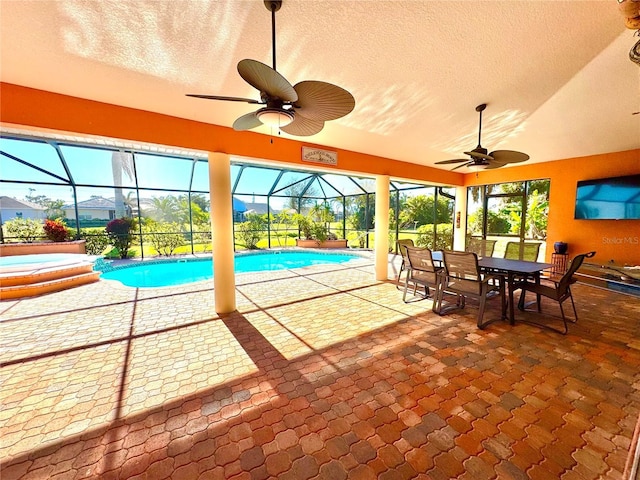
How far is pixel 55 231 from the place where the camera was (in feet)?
26.1

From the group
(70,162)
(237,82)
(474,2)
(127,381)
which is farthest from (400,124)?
(70,162)

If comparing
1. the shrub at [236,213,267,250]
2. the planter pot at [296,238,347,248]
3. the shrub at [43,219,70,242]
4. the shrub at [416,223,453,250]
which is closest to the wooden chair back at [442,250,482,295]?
the shrub at [416,223,453,250]

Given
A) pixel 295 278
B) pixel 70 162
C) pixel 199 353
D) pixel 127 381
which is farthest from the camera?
pixel 70 162

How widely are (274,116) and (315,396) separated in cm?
228

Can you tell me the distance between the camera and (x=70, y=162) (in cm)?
823

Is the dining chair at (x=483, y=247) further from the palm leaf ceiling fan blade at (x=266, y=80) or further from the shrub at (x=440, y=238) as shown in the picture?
the palm leaf ceiling fan blade at (x=266, y=80)

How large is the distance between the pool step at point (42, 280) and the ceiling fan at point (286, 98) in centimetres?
595

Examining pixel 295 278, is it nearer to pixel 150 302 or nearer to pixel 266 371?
pixel 150 302

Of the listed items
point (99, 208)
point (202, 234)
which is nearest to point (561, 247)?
point (202, 234)

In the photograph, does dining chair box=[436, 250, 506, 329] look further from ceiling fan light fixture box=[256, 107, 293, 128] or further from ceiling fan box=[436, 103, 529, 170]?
ceiling fan light fixture box=[256, 107, 293, 128]

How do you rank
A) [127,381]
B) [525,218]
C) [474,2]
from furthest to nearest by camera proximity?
[525,218] → [127,381] → [474,2]

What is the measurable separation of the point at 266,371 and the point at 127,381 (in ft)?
4.12

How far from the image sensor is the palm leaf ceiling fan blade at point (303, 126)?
85.0 inches

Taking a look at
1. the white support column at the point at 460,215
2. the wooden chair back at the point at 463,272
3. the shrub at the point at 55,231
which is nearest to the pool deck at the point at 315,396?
the wooden chair back at the point at 463,272
